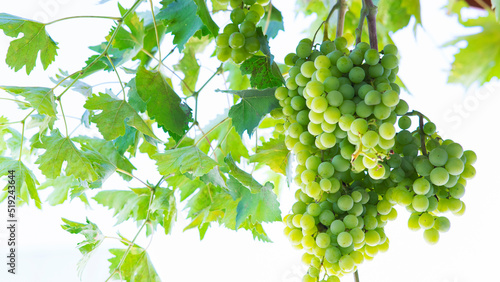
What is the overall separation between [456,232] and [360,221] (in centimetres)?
79

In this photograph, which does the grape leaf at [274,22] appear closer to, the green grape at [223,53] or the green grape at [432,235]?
the green grape at [223,53]

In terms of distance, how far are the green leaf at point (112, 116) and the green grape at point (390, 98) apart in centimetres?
27

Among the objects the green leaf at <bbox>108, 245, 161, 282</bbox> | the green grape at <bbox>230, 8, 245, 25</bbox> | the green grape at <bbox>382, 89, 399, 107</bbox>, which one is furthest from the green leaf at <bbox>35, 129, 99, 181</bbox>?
the green grape at <bbox>382, 89, 399, 107</bbox>

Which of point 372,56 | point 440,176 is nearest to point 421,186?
point 440,176

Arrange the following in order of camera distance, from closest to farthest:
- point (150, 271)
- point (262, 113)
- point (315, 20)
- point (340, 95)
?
point (340, 95) → point (262, 113) → point (150, 271) → point (315, 20)

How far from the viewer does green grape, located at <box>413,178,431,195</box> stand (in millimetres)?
350

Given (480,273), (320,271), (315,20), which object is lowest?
(320,271)

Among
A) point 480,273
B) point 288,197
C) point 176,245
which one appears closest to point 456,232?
point 480,273

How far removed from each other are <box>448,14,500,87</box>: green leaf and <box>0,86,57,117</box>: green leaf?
0.54 metres

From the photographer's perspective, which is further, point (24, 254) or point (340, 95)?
point (24, 254)

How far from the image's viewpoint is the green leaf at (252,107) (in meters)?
0.45

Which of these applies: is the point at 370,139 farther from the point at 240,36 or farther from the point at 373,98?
the point at 240,36

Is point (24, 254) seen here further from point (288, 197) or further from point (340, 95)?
point (340, 95)

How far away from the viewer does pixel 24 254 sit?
1.16m
